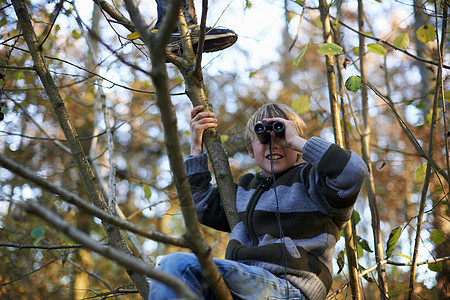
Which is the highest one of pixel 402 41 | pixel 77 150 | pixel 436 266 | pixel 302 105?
pixel 402 41

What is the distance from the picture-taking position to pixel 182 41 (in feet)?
6.27

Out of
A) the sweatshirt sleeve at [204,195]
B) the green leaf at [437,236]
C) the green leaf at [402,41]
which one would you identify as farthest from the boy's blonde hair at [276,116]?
the green leaf at [437,236]

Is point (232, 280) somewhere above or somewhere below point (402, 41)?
below

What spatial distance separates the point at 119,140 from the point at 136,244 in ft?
18.5

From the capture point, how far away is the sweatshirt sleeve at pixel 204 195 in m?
2.01

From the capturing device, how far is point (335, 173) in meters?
1.57

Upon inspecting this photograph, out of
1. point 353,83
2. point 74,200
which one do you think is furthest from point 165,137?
point 353,83

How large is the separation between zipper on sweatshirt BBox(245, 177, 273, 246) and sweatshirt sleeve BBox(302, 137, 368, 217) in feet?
0.93

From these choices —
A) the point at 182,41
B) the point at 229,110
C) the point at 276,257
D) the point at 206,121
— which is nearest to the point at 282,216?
the point at 276,257

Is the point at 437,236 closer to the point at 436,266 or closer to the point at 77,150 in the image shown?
the point at 436,266

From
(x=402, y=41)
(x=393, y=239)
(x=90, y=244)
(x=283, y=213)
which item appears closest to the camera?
(x=90, y=244)

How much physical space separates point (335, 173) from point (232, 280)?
558 millimetres

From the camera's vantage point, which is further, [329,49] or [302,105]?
[302,105]

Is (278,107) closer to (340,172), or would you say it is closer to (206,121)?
(206,121)
